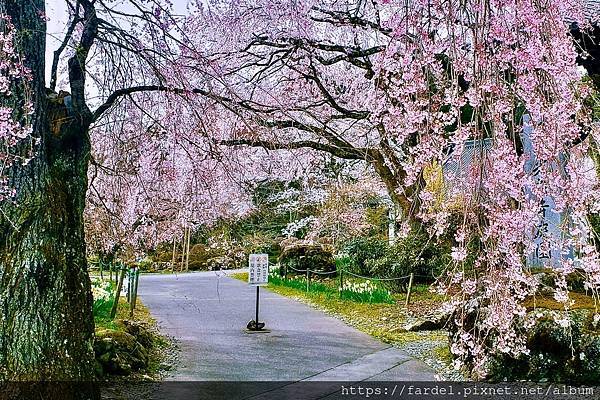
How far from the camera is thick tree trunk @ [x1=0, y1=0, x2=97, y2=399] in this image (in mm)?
3383

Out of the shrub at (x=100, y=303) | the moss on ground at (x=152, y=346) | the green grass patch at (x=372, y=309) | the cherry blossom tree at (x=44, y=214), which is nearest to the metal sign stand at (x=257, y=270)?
the moss on ground at (x=152, y=346)

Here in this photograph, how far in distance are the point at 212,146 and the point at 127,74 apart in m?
0.95

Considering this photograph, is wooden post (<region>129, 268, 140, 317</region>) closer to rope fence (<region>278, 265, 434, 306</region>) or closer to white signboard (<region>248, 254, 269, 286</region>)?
white signboard (<region>248, 254, 269, 286</region>)

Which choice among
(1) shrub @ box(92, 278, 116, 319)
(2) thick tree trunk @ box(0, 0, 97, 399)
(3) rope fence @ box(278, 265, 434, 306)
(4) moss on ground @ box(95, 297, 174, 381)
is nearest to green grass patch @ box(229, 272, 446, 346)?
(3) rope fence @ box(278, 265, 434, 306)

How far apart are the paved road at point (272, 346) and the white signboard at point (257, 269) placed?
2.06 ft

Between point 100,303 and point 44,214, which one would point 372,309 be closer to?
point 100,303

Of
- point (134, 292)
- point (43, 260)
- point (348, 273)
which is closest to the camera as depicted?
point (43, 260)

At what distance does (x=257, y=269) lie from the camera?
7418 millimetres

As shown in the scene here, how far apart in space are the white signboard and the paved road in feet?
2.06

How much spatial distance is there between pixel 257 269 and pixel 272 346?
1458 mm

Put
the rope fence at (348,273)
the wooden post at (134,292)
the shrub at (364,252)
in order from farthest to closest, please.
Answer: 1. the shrub at (364,252)
2. the rope fence at (348,273)
3. the wooden post at (134,292)

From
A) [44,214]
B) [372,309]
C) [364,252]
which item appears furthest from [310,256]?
[44,214]

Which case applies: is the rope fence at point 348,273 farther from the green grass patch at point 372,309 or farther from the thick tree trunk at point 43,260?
the thick tree trunk at point 43,260

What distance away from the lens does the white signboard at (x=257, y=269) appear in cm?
739
